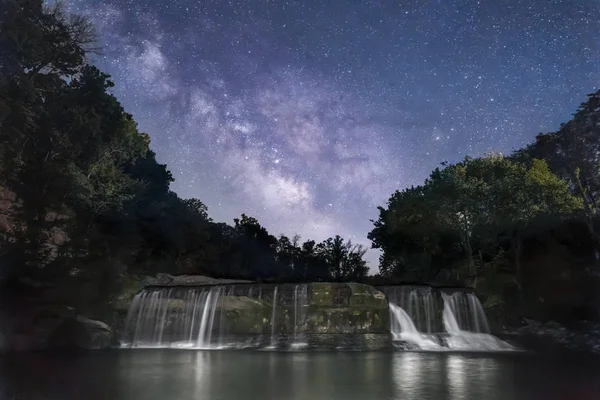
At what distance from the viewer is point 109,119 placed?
1411 inches

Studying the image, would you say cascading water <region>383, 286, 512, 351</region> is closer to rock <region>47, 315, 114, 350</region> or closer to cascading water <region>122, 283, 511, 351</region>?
cascading water <region>122, 283, 511, 351</region>

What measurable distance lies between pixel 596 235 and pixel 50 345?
117 feet

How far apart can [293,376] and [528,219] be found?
2442 centimetres

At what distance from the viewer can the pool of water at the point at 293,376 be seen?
36.4 ft

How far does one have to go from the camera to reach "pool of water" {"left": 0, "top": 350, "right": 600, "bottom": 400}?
11.1 meters

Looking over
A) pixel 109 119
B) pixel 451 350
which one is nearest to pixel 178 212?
pixel 109 119

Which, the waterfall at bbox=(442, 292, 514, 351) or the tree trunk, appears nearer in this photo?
the waterfall at bbox=(442, 292, 514, 351)

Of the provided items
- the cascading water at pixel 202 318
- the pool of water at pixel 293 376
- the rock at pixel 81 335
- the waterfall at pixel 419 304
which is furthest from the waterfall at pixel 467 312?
the rock at pixel 81 335

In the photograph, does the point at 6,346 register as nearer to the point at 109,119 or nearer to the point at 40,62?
the point at 40,62

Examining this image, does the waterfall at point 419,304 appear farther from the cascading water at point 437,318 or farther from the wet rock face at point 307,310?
the wet rock face at point 307,310

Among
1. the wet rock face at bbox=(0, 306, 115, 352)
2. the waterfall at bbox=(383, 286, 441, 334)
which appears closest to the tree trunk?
the waterfall at bbox=(383, 286, 441, 334)

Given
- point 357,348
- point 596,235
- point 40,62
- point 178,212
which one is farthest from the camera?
point 178,212

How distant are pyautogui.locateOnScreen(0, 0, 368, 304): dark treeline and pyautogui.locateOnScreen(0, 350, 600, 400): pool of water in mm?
9616

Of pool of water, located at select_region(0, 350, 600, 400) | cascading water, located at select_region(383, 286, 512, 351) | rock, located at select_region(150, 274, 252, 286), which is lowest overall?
pool of water, located at select_region(0, 350, 600, 400)
